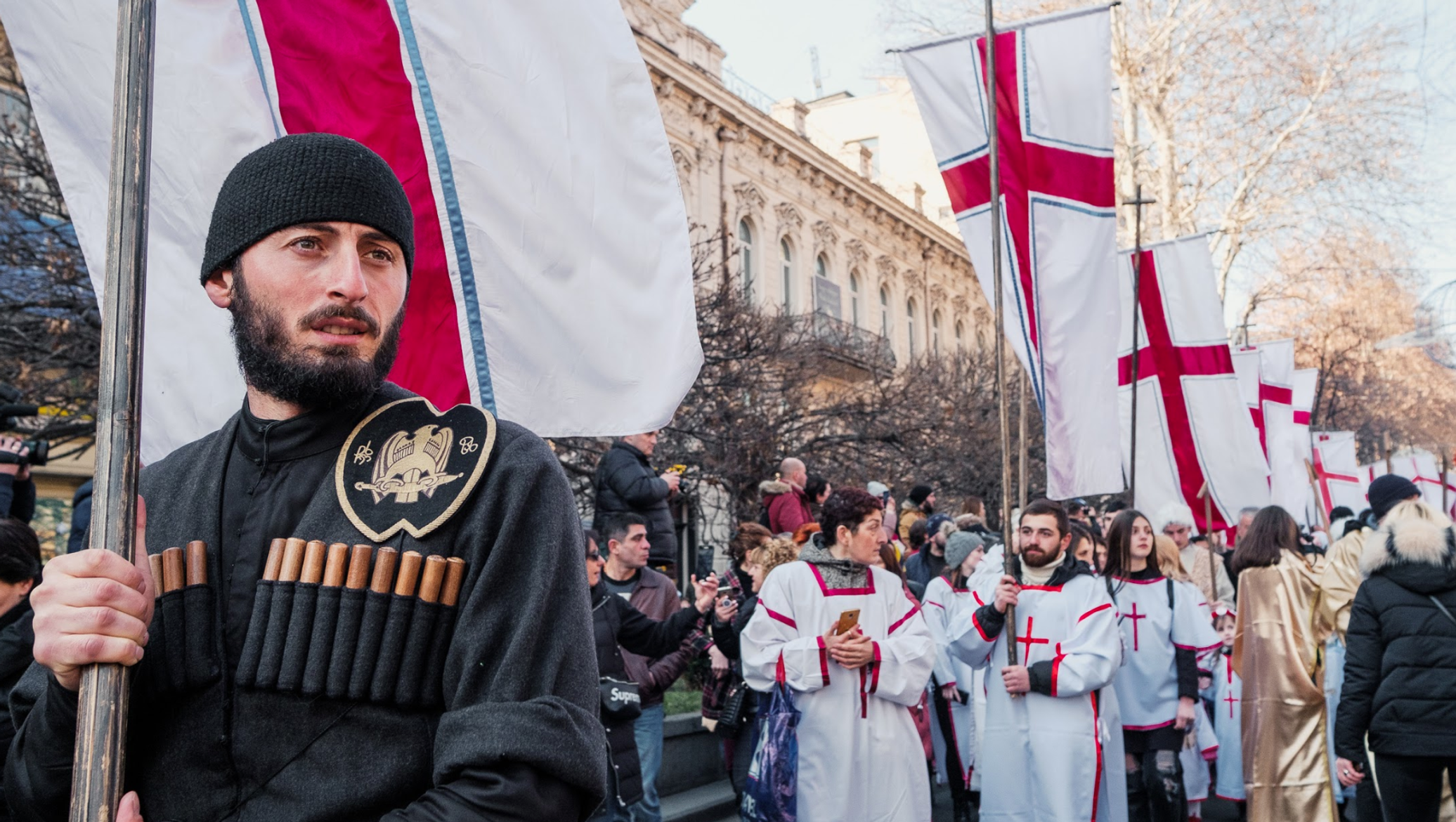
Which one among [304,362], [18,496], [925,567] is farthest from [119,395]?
[925,567]

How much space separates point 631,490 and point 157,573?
18.4 ft

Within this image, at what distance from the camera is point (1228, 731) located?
28.4ft

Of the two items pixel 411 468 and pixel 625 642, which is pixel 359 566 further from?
pixel 625 642

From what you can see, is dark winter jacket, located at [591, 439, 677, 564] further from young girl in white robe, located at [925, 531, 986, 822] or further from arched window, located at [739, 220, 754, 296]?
arched window, located at [739, 220, 754, 296]

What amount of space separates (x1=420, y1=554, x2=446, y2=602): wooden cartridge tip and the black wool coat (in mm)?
37

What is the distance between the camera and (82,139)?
9.96ft

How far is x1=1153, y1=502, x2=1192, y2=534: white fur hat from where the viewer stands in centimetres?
1092

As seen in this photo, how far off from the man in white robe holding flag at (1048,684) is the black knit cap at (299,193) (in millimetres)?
4940

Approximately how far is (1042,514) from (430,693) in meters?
5.42

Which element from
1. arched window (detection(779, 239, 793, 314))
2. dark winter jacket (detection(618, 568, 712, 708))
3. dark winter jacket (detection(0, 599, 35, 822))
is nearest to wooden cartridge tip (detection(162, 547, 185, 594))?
dark winter jacket (detection(0, 599, 35, 822))

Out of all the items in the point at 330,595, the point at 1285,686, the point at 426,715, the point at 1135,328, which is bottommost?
the point at 1285,686

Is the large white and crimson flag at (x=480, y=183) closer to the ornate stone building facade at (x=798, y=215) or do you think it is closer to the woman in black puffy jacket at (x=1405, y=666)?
the woman in black puffy jacket at (x=1405, y=666)

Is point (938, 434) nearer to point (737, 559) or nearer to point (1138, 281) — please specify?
point (1138, 281)

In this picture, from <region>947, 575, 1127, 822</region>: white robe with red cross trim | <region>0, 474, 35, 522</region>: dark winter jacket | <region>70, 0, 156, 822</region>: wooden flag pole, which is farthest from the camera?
<region>947, 575, 1127, 822</region>: white robe with red cross trim
